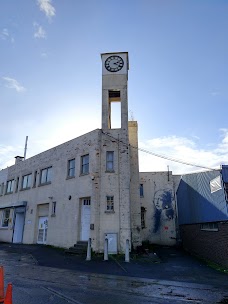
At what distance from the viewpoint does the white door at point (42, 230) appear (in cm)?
2011

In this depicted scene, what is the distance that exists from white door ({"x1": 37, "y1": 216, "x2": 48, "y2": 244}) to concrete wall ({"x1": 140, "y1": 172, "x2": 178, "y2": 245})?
10972 millimetres

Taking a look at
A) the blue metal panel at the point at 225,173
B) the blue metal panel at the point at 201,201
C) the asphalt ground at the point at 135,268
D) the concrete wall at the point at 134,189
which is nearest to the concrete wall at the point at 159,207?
the blue metal panel at the point at 201,201

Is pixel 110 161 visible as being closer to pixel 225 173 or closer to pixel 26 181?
pixel 225 173

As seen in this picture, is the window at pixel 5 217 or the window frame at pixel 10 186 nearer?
the window at pixel 5 217

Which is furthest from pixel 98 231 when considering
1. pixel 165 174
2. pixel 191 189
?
pixel 165 174

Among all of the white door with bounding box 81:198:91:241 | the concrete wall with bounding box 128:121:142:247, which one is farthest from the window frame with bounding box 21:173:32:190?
the concrete wall with bounding box 128:121:142:247

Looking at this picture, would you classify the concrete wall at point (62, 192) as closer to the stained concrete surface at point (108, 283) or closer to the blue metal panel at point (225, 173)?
the stained concrete surface at point (108, 283)

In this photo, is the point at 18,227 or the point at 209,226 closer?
the point at 209,226

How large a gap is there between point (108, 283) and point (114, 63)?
15.7 meters

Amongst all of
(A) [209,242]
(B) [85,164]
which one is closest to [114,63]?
(B) [85,164]

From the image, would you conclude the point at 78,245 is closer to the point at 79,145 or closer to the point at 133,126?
the point at 79,145

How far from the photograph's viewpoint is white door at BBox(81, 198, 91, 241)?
1658cm

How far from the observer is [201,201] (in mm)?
17406

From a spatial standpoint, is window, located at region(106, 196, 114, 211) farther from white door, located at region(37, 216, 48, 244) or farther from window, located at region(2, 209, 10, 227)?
window, located at region(2, 209, 10, 227)
